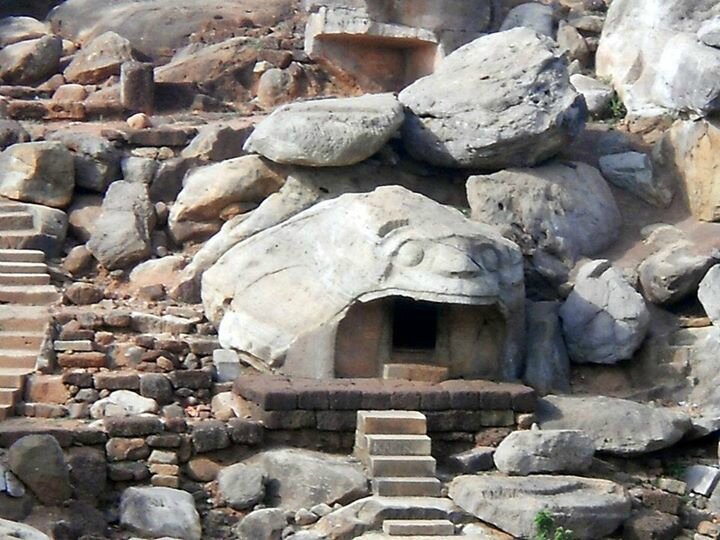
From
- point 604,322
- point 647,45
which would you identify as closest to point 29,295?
point 604,322

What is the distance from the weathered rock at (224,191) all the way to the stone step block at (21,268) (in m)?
1.48

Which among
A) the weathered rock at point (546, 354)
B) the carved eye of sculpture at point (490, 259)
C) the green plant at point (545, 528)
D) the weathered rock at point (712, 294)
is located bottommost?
the green plant at point (545, 528)

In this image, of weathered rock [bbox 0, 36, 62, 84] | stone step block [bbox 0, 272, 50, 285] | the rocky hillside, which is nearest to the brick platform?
Result: the rocky hillside

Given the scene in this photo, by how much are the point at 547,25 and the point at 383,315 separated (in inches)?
275

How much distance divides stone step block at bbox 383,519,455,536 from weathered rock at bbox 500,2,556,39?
9.13m

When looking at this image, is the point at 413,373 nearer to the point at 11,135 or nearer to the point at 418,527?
the point at 418,527

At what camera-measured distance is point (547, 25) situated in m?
19.5

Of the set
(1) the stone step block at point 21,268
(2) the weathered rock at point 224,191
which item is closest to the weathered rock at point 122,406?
(1) the stone step block at point 21,268

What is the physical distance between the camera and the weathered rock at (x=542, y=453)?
12648 millimetres

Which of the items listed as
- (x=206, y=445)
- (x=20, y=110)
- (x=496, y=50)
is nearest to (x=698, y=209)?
(x=496, y=50)

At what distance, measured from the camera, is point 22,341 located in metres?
13.8

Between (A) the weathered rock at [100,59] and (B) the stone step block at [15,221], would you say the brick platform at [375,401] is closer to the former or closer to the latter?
(B) the stone step block at [15,221]

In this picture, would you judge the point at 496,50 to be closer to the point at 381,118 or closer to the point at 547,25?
the point at 381,118

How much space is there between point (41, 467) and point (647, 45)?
389 inches
